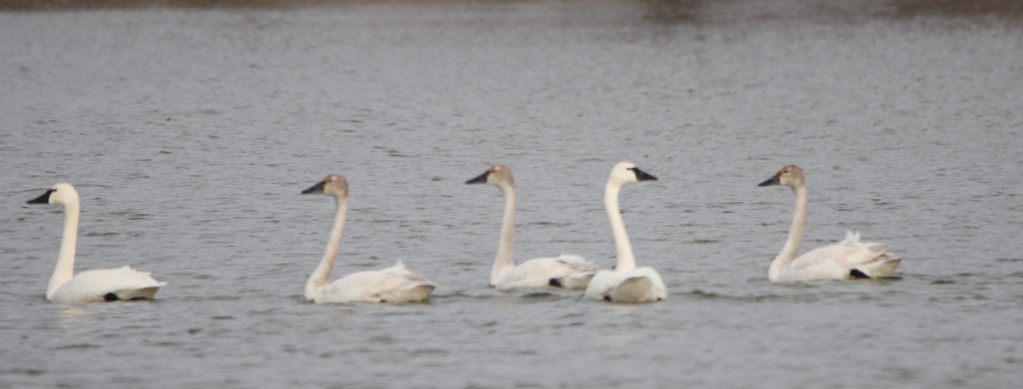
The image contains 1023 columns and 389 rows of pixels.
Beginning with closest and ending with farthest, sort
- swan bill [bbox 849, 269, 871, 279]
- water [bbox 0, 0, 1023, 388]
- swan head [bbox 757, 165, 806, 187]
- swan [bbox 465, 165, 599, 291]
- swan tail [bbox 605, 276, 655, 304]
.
Result: 1. water [bbox 0, 0, 1023, 388]
2. swan tail [bbox 605, 276, 655, 304]
3. swan [bbox 465, 165, 599, 291]
4. swan bill [bbox 849, 269, 871, 279]
5. swan head [bbox 757, 165, 806, 187]

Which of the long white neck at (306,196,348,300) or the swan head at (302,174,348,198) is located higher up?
the swan head at (302,174,348,198)

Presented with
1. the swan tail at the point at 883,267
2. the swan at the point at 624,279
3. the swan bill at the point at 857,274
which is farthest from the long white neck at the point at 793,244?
the swan at the point at 624,279

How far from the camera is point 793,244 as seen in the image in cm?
1107

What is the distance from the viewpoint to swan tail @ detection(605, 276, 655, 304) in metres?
9.68

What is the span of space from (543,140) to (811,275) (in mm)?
11949

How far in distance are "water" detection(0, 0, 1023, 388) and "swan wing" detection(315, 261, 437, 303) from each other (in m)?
0.11

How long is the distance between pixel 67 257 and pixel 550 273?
4.14m

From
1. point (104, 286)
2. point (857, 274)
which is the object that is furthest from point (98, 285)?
point (857, 274)

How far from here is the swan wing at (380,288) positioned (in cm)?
1000

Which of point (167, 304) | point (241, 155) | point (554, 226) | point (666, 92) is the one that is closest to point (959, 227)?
point (554, 226)

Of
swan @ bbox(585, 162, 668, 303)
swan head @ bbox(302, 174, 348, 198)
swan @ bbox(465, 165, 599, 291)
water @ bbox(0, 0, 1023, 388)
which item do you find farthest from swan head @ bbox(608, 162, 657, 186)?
swan head @ bbox(302, 174, 348, 198)

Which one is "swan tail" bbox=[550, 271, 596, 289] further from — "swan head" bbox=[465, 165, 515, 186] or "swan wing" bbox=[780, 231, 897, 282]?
"swan wing" bbox=[780, 231, 897, 282]

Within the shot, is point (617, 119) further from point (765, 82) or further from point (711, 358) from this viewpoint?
point (711, 358)

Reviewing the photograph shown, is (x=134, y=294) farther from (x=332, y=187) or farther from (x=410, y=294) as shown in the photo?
(x=410, y=294)
